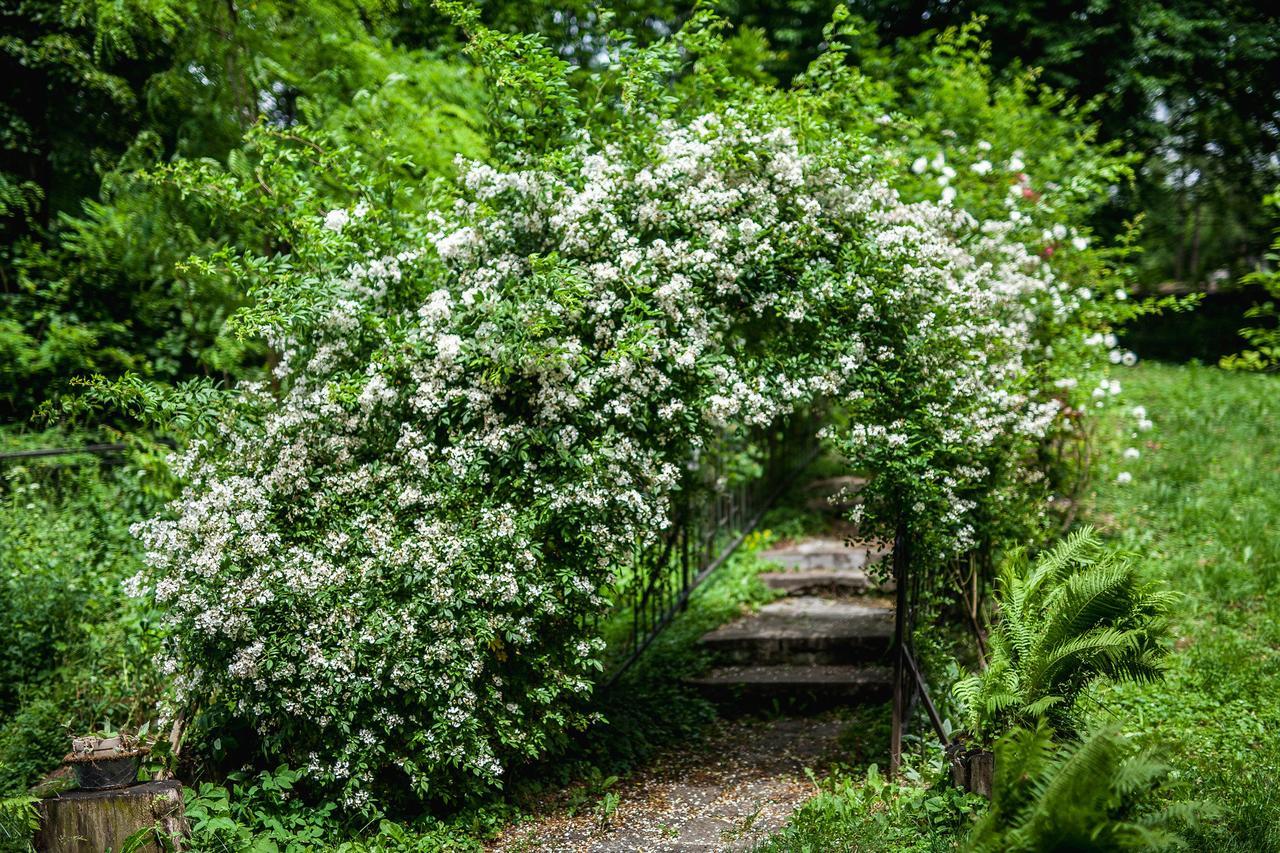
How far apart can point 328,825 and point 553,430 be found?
83.3 inches

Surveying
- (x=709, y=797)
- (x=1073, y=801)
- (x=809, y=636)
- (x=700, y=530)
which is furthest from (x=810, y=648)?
(x=1073, y=801)

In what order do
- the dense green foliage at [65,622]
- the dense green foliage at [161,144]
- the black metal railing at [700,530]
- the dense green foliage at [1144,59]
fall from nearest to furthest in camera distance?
1. the dense green foliage at [65,622]
2. the black metal railing at [700,530]
3. the dense green foliage at [161,144]
4. the dense green foliage at [1144,59]

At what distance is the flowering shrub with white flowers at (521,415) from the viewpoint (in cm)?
416

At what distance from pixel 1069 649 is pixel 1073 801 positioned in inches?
38.1

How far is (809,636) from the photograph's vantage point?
6.27 metres

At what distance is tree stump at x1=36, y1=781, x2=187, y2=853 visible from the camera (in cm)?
390

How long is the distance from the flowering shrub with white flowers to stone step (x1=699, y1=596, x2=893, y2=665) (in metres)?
1.38

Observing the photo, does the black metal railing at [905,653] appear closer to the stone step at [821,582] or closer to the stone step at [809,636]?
the stone step at [809,636]

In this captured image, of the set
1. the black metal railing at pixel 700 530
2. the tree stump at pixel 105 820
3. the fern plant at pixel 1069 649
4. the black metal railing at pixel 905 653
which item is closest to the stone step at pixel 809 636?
the black metal railing at pixel 700 530

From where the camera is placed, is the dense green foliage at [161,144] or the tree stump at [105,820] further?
the dense green foliage at [161,144]

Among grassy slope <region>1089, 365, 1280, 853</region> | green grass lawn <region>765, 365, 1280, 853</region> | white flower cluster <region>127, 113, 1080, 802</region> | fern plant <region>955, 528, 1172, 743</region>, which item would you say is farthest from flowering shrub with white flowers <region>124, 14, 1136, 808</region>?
grassy slope <region>1089, 365, 1280, 853</region>

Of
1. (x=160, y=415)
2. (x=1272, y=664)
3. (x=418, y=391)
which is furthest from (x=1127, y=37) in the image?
(x=160, y=415)

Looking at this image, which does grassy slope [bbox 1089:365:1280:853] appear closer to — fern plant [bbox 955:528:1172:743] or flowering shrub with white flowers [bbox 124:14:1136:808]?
fern plant [bbox 955:528:1172:743]

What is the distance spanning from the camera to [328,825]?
4.21 m
